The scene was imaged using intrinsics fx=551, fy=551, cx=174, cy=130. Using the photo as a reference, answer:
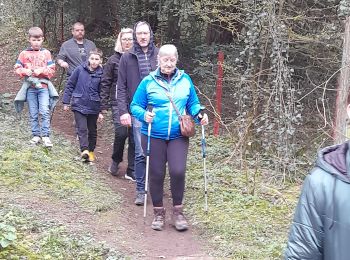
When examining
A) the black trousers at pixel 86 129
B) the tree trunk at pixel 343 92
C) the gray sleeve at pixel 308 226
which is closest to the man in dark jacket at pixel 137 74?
the black trousers at pixel 86 129

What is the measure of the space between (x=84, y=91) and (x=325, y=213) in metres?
6.80

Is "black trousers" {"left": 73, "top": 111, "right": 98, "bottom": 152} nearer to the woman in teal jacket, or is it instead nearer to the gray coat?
the woman in teal jacket

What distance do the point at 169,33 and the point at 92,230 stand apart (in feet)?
31.5

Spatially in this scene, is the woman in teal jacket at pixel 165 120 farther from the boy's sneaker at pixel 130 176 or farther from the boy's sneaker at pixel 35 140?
the boy's sneaker at pixel 35 140

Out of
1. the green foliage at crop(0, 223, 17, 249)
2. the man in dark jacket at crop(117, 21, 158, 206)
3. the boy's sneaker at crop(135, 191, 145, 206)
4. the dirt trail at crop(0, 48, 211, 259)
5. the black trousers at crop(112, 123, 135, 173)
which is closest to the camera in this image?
the green foliage at crop(0, 223, 17, 249)

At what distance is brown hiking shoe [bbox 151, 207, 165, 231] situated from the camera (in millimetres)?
6125

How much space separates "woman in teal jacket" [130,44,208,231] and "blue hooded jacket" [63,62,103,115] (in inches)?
105

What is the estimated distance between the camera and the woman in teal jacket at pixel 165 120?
5.96 metres

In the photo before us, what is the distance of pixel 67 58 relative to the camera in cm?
1045

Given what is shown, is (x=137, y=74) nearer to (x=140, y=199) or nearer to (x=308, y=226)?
(x=140, y=199)

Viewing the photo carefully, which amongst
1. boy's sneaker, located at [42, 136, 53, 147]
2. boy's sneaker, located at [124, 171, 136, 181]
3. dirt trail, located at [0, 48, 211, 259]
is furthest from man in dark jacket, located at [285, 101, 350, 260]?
boy's sneaker, located at [42, 136, 53, 147]

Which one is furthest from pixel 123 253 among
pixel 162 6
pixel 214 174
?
pixel 162 6

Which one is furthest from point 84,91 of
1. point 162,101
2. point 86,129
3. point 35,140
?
point 162,101

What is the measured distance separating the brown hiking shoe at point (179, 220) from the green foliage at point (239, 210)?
206mm
